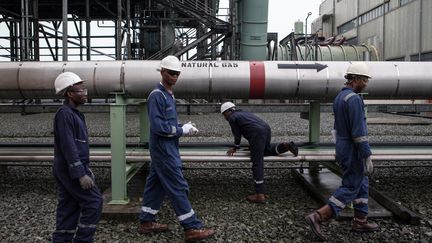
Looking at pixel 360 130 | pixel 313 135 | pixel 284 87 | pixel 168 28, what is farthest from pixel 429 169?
pixel 168 28

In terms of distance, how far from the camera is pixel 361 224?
13.9 feet

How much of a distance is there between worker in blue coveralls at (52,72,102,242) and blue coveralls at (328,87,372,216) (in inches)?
90.8

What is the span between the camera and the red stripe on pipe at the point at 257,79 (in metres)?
5.61

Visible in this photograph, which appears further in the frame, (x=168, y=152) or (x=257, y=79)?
(x=257, y=79)

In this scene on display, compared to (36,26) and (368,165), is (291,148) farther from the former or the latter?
(36,26)

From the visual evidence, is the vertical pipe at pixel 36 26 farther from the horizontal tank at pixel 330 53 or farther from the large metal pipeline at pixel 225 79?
the large metal pipeline at pixel 225 79

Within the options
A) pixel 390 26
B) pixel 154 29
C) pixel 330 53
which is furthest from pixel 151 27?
pixel 390 26

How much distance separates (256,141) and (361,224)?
1.64m

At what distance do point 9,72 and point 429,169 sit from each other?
683 cm

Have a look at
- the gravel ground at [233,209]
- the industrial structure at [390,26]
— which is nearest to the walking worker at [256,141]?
the gravel ground at [233,209]

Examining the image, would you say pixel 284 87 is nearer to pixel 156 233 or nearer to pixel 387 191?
pixel 387 191

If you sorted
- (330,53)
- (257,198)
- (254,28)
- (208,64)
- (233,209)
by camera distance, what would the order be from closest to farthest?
(233,209) < (257,198) < (208,64) < (254,28) < (330,53)

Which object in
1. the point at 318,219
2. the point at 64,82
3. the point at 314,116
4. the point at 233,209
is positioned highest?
the point at 64,82

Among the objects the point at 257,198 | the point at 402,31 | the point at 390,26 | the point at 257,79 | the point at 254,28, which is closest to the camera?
the point at 257,198
